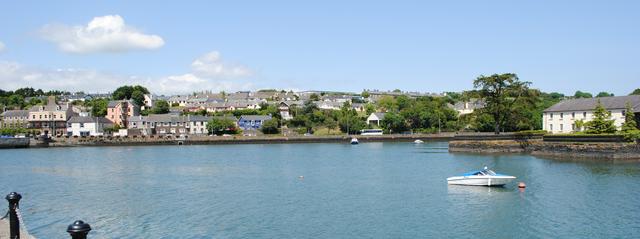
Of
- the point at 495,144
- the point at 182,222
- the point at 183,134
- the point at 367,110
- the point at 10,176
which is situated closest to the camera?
the point at 182,222

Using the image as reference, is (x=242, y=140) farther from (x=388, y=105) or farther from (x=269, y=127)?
(x=388, y=105)

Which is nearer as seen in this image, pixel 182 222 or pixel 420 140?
pixel 182 222

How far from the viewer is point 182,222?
28.8 metres

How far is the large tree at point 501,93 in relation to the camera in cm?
7562

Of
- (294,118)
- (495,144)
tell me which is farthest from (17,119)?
(495,144)

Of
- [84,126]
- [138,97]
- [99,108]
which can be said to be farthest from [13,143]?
[138,97]

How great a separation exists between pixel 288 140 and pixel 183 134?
30.6 metres

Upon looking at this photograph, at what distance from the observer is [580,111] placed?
76312 millimetres

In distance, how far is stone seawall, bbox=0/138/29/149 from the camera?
117562mm

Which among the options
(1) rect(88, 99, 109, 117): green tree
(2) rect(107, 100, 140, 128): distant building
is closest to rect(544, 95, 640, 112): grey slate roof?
(2) rect(107, 100, 140, 128): distant building

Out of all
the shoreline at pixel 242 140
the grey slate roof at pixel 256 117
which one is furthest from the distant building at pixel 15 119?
the grey slate roof at pixel 256 117

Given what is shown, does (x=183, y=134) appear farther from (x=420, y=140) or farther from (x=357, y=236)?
(x=357, y=236)

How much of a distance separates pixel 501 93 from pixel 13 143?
95.7 metres

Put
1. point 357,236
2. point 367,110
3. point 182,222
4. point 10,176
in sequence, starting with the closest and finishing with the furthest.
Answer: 1. point 357,236
2. point 182,222
3. point 10,176
4. point 367,110
